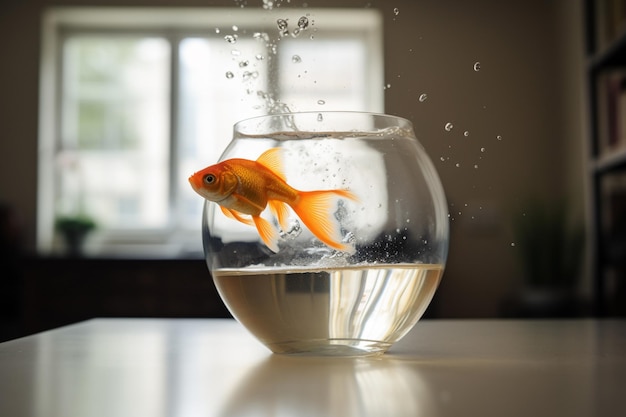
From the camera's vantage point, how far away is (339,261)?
0.47 meters

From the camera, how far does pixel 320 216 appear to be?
47cm

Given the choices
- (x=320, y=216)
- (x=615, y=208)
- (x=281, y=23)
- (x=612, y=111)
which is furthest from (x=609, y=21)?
(x=320, y=216)

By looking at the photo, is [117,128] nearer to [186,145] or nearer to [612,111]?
[186,145]

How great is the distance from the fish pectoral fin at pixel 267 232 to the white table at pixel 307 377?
81mm

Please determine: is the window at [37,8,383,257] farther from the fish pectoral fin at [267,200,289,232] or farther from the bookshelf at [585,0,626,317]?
the fish pectoral fin at [267,200,289,232]

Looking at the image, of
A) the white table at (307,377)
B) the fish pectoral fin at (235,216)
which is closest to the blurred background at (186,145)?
the white table at (307,377)

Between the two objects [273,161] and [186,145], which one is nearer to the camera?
[273,161]

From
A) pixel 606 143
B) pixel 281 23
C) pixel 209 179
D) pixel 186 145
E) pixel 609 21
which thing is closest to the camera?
pixel 209 179

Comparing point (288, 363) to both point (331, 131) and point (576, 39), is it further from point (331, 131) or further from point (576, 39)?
point (576, 39)

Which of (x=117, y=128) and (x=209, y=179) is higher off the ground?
(x=117, y=128)

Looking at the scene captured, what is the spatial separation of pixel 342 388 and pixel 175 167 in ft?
11.2

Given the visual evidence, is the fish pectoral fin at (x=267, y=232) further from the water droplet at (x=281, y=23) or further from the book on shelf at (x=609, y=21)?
the book on shelf at (x=609, y=21)

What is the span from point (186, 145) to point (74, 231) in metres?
0.76

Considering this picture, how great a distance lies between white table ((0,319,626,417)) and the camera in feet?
1.00
